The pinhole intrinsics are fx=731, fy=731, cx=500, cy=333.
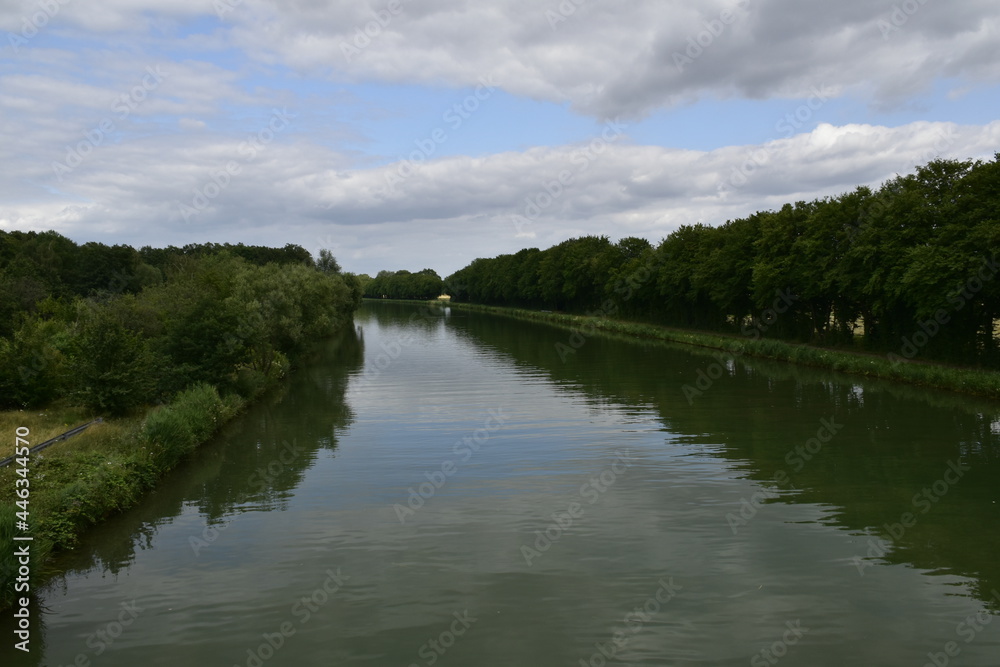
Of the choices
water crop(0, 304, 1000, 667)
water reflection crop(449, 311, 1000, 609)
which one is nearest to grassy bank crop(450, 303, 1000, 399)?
water reflection crop(449, 311, 1000, 609)

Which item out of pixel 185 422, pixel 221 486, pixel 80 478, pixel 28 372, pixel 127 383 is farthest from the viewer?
pixel 28 372

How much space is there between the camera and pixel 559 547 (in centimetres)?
1487

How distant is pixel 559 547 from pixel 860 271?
3295cm

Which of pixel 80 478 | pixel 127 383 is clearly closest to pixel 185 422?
pixel 127 383


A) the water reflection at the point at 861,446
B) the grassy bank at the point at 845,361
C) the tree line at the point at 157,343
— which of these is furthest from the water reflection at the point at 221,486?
the grassy bank at the point at 845,361

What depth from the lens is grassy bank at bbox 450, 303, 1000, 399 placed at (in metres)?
31.5

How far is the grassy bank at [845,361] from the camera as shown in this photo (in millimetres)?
31503

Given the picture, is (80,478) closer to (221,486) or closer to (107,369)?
(221,486)

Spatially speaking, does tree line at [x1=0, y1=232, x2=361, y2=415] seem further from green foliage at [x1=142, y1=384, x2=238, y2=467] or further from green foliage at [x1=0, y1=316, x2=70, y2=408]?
green foliage at [x1=142, y1=384, x2=238, y2=467]

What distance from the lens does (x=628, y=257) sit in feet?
307

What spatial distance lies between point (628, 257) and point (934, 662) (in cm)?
8528

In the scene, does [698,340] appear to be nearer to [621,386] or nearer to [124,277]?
[621,386]

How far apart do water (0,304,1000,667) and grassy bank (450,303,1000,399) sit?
3.10m

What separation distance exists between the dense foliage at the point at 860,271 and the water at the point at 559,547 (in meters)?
7.45
